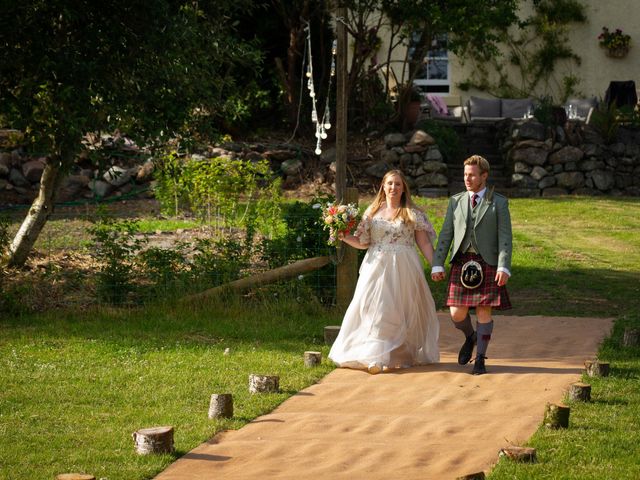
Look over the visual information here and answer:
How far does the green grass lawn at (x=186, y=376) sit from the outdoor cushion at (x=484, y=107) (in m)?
13.5

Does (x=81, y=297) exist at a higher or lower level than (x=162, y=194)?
lower

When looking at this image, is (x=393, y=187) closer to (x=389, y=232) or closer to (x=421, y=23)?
(x=389, y=232)

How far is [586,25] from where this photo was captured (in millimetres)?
28969

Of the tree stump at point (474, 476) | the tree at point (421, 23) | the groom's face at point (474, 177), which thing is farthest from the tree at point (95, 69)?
the tree at point (421, 23)

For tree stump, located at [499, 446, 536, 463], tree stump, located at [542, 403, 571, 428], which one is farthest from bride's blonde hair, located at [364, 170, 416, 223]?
tree stump, located at [499, 446, 536, 463]

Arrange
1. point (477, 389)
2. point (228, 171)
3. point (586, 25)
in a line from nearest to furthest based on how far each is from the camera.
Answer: point (477, 389)
point (228, 171)
point (586, 25)

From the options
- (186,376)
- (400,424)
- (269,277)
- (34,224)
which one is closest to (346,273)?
(269,277)

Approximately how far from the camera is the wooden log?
35.8 ft

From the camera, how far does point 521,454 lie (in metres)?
5.89

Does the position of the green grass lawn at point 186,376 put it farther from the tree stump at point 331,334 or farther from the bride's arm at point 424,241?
the bride's arm at point 424,241

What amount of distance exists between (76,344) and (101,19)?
3494 mm

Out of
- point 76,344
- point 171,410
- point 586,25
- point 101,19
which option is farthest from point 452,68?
point 171,410

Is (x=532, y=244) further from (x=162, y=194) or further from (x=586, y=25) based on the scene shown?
(x=586, y=25)

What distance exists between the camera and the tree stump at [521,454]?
589 centimetres
